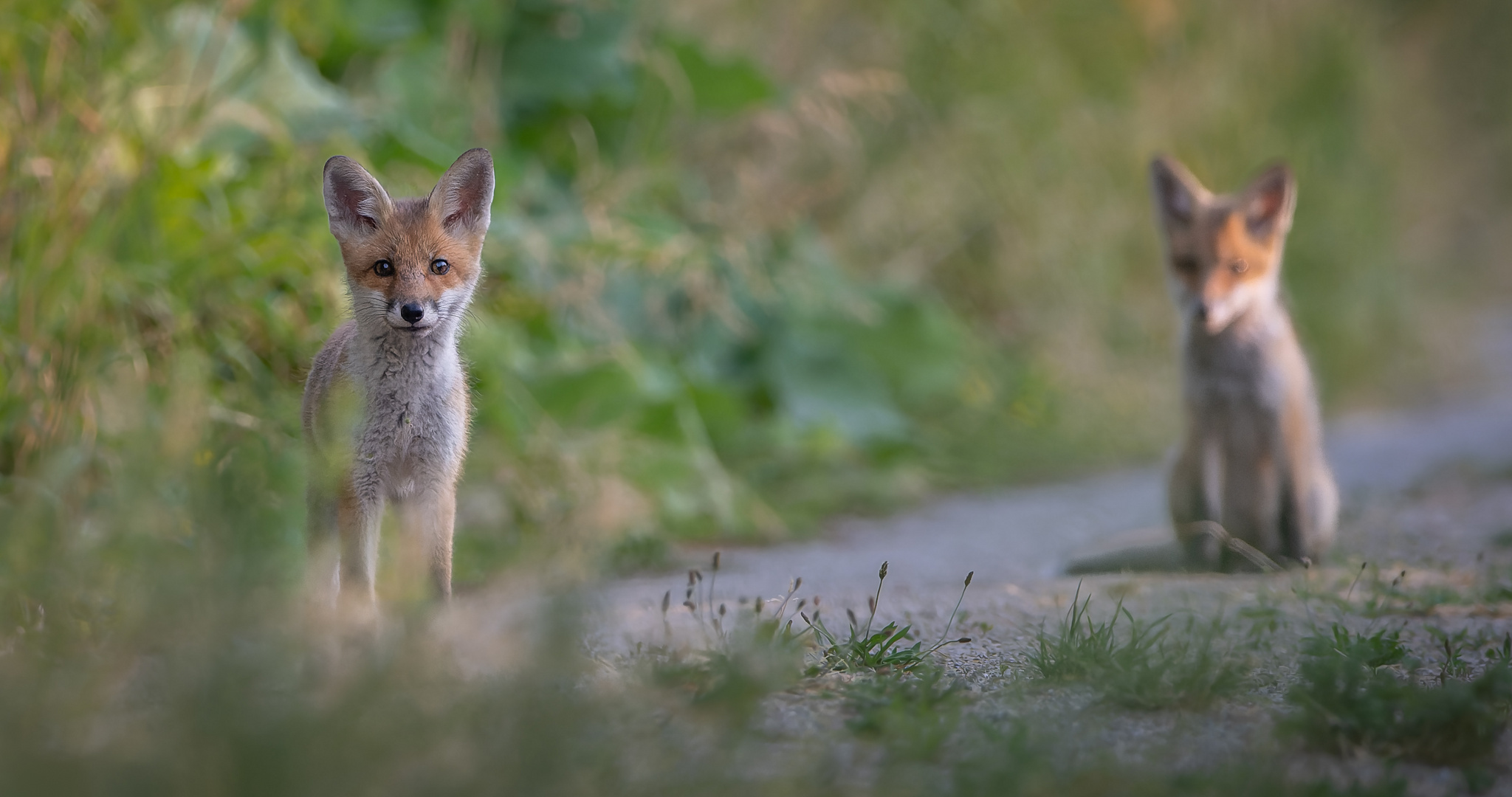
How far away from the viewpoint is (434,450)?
8.84ft

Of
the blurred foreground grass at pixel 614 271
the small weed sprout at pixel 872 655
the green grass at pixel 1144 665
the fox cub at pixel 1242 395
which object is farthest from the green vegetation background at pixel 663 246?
the fox cub at pixel 1242 395

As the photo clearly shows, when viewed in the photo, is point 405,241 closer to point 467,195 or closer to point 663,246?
point 467,195

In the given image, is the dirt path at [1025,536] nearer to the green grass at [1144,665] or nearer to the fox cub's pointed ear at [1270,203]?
the green grass at [1144,665]

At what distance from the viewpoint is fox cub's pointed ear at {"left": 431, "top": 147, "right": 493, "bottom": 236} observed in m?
2.62


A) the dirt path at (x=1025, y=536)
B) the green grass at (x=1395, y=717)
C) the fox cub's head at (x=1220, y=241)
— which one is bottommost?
the green grass at (x=1395, y=717)

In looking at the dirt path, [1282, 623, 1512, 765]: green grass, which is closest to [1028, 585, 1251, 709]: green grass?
[1282, 623, 1512, 765]: green grass

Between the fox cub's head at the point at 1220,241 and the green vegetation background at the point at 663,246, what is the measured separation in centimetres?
209

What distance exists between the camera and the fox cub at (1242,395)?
4.45 m

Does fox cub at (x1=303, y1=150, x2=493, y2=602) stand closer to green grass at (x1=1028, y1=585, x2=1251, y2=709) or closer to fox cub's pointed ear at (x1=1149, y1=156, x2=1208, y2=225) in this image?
green grass at (x1=1028, y1=585, x2=1251, y2=709)

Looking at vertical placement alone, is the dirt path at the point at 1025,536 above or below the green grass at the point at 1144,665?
above

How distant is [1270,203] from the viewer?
4566mm

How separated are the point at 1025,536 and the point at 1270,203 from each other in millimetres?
1953

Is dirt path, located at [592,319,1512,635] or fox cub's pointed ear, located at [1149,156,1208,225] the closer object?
dirt path, located at [592,319,1512,635]

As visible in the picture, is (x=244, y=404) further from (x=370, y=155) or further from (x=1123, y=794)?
(x=1123, y=794)
